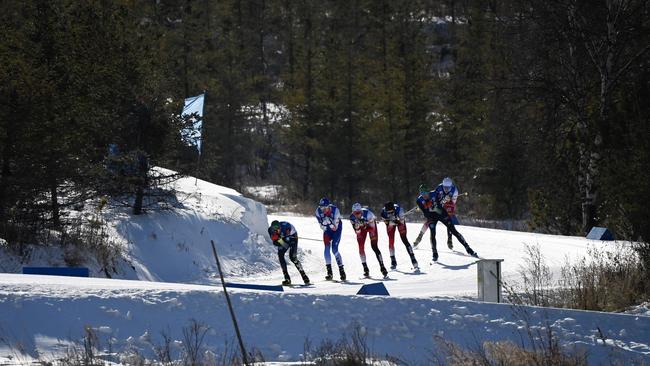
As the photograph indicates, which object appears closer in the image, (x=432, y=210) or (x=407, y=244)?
(x=407, y=244)

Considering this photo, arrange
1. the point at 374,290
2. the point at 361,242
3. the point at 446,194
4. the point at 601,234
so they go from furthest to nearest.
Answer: the point at 601,234 < the point at 446,194 < the point at 361,242 < the point at 374,290

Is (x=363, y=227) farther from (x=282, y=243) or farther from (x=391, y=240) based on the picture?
(x=282, y=243)

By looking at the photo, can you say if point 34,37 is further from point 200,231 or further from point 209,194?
point 209,194

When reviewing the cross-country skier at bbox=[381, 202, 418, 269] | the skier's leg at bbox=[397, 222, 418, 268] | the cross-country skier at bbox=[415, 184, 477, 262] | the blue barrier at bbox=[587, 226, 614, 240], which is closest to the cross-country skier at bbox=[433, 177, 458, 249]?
the cross-country skier at bbox=[415, 184, 477, 262]

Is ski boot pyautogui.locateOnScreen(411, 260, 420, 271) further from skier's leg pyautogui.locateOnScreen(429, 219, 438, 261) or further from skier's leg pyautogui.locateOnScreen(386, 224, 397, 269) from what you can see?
skier's leg pyautogui.locateOnScreen(429, 219, 438, 261)

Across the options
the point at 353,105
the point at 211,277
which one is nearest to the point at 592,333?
the point at 211,277

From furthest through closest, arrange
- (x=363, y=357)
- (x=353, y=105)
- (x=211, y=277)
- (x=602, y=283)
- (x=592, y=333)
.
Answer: (x=353, y=105)
(x=211, y=277)
(x=602, y=283)
(x=592, y=333)
(x=363, y=357)

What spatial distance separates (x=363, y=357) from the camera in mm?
8969

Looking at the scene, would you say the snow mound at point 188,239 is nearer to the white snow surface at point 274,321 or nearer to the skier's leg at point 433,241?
the skier's leg at point 433,241

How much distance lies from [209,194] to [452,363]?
60.2 feet

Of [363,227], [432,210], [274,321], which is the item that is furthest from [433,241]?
[274,321]

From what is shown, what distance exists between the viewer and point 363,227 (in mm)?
22016

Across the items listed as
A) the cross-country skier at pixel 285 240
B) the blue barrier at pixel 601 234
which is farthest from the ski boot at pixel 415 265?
the blue barrier at pixel 601 234

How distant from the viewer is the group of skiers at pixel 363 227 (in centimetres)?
2022
